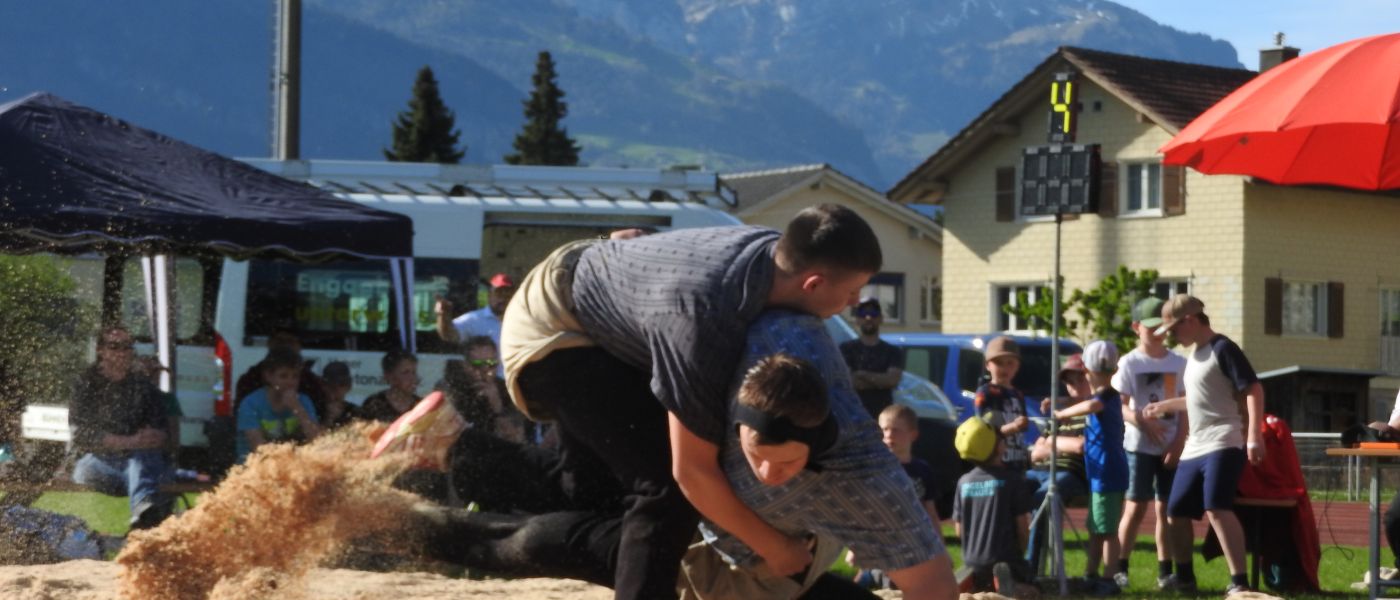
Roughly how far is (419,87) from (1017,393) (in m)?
58.6

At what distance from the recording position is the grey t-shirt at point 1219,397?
9273 millimetres

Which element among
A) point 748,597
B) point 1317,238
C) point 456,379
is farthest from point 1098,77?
point 748,597

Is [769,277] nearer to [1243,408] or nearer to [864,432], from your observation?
[864,432]

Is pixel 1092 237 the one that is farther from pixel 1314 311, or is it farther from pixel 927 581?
pixel 927 581

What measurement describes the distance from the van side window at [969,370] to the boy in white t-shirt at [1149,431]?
26.1 ft

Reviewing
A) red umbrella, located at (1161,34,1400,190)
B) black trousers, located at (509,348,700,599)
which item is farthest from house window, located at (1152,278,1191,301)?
black trousers, located at (509,348,700,599)

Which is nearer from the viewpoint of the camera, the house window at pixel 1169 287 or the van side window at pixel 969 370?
the van side window at pixel 969 370

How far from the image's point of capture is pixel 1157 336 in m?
9.99

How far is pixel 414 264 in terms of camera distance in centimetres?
1502

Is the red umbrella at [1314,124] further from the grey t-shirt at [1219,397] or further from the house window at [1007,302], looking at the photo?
the house window at [1007,302]

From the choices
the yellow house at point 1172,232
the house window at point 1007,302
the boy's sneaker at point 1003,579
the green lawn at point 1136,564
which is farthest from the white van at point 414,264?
the house window at point 1007,302

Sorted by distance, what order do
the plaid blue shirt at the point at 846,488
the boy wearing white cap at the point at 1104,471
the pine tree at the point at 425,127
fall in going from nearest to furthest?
the plaid blue shirt at the point at 846,488
the boy wearing white cap at the point at 1104,471
the pine tree at the point at 425,127

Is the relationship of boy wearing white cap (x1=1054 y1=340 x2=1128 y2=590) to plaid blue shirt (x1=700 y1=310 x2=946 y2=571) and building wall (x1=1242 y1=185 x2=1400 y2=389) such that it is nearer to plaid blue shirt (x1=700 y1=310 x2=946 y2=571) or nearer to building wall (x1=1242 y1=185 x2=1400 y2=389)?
plaid blue shirt (x1=700 y1=310 x2=946 y2=571)

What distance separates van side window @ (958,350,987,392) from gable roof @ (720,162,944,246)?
29252 millimetres
